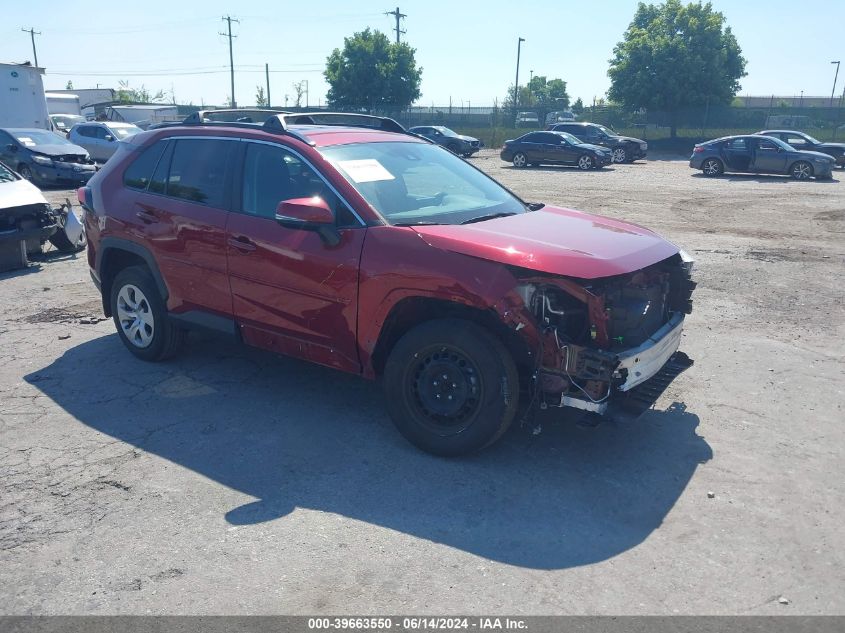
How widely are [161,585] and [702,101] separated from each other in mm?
47004

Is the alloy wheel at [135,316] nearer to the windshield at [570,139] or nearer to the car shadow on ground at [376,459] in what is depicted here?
the car shadow on ground at [376,459]

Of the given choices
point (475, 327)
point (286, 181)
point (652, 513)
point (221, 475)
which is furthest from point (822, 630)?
point (286, 181)

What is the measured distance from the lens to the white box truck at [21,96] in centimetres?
2234

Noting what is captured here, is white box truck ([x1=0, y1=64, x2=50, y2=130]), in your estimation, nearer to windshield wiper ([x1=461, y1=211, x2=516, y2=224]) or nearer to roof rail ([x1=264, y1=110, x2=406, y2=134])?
roof rail ([x1=264, y1=110, x2=406, y2=134])

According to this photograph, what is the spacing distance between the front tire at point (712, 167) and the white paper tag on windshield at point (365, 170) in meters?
22.9

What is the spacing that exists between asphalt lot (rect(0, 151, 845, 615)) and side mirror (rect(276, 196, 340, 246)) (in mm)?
1324

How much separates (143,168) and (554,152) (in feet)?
79.5

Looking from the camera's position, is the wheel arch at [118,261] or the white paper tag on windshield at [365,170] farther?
the wheel arch at [118,261]

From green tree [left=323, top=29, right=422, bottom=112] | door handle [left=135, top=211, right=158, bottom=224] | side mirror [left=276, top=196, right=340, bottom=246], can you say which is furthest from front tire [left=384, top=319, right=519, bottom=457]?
green tree [left=323, top=29, right=422, bottom=112]

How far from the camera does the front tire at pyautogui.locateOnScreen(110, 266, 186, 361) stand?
19.5ft

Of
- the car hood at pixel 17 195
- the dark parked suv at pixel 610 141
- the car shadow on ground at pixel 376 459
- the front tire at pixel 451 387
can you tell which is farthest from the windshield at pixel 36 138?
the dark parked suv at pixel 610 141

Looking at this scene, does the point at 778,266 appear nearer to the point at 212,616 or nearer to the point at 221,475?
the point at 221,475

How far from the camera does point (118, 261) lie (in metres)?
6.29

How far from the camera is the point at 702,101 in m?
44.3
